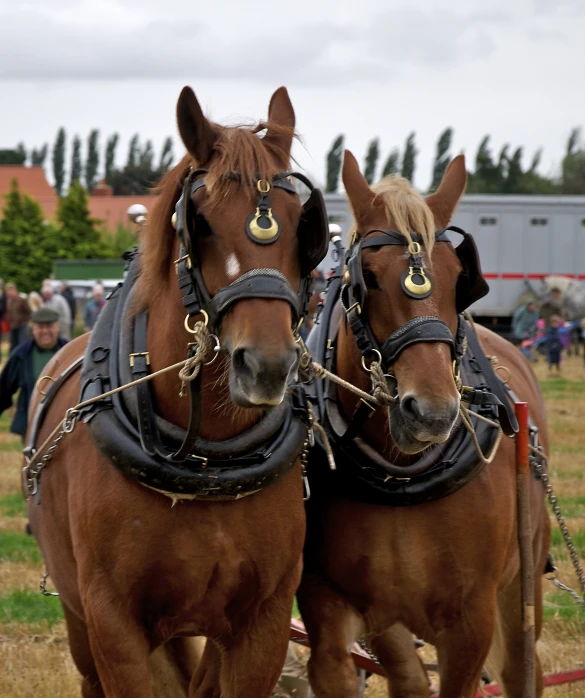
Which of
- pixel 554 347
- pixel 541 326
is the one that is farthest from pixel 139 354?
pixel 541 326

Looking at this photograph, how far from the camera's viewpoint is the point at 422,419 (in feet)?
10.6

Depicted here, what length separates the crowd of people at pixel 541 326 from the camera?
70.3ft

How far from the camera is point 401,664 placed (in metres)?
4.17

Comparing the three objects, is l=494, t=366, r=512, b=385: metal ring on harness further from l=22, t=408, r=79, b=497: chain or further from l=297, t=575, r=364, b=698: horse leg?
l=22, t=408, r=79, b=497: chain

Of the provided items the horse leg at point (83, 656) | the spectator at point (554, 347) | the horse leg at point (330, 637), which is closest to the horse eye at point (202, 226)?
the horse leg at point (330, 637)

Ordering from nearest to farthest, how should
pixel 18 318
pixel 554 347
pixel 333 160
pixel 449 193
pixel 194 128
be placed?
pixel 194 128, pixel 449 193, pixel 18 318, pixel 554 347, pixel 333 160

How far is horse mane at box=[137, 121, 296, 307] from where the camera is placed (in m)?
3.03

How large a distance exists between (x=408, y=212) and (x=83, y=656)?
2.11 meters

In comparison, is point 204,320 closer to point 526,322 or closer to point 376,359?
point 376,359

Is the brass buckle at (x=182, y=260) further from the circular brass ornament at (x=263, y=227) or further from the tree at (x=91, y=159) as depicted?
the tree at (x=91, y=159)

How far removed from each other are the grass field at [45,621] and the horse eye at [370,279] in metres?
2.32

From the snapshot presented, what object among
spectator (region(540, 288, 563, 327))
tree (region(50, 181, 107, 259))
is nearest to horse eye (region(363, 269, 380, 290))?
spectator (region(540, 288, 563, 327))

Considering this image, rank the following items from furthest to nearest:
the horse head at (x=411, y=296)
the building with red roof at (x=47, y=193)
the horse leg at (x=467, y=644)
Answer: the building with red roof at (x=47, y=193) < the horse leg at (x=467, y=644) < the horse head at (x=411, y=296)

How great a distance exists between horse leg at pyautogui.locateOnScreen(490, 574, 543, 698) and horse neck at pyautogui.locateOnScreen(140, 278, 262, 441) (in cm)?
196
